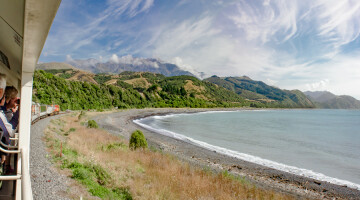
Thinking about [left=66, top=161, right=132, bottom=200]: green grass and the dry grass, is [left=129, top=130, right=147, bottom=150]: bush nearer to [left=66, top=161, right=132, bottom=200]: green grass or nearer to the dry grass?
the dry grass

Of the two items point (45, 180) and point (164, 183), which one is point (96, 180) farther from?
point (164, 183)

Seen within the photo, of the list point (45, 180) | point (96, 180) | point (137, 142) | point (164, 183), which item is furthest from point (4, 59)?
point (137, 142)

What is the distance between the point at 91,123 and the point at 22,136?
22105 millimetres

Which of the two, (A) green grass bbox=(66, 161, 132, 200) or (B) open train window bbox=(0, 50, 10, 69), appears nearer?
(B) open train window bbox=(0, 50, 10, 69)

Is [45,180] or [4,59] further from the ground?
[4,59]

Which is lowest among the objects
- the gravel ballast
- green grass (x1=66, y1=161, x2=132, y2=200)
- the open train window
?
green grass (x1=66, y1=161, x2=132, y2=200)

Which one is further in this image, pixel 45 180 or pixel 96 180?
pixel 96 180

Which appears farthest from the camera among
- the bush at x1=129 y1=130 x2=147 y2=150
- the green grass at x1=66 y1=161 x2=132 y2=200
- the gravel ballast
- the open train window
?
the bush at x1=129 y1=130 x2=147 y2=150

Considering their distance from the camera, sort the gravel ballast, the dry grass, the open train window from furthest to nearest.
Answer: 1. the dry grass
2. the gravel ballast
3. the open train window

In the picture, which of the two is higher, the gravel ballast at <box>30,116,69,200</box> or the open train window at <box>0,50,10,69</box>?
the open train window at <box>0,50,10,69</box>

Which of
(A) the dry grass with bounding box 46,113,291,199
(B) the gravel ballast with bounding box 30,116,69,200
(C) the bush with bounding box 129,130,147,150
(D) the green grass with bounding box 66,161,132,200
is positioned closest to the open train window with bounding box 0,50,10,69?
(B) the gravel ballast with bounding box 30,116,69,200

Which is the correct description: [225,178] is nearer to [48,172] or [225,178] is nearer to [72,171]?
[72,171]

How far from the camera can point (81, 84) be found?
63031mm

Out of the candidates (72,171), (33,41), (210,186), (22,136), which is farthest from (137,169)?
(33,41)
